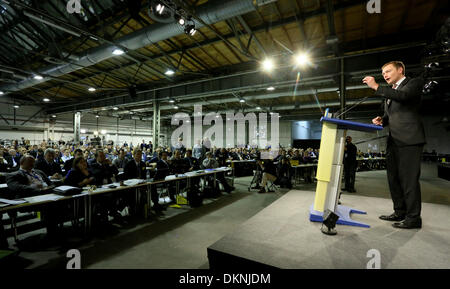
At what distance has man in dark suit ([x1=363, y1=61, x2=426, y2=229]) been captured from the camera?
165 cm

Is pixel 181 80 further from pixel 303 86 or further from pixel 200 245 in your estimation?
pixel 200 245

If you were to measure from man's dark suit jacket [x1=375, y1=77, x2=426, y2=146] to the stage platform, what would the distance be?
797 millimetres

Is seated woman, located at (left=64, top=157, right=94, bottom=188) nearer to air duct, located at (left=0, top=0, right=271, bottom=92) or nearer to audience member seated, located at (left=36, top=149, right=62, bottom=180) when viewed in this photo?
audience member seated, located at (left=36, top=149, right=62, bottom=180)

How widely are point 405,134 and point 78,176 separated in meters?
5.04

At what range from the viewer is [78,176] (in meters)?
3.87

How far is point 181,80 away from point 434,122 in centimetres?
1879

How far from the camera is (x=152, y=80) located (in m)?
9.69

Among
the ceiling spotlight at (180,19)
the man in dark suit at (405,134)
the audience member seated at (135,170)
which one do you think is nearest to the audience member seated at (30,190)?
the audience member seated at (135,170)

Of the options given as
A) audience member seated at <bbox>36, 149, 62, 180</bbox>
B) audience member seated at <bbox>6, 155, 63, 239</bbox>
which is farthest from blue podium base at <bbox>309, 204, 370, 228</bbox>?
audience member seated at <bbox>36, 149, 62, 180</bbox>

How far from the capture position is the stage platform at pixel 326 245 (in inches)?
50.4

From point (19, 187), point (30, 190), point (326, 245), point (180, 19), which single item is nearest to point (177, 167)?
point (30, 190)

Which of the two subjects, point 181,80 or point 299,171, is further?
point 299,171
